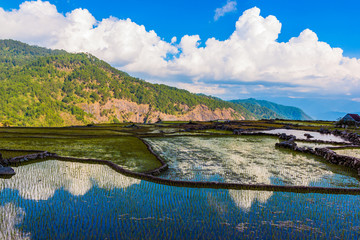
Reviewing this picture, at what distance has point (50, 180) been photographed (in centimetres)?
1570

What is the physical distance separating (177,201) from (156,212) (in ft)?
6.31

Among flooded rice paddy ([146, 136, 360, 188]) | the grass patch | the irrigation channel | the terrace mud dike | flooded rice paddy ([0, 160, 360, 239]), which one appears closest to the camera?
flooded rice paddy ([0, 160, 360, 239])

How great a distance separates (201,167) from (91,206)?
37.5ft

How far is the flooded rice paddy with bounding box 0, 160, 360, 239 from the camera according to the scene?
9617 mm

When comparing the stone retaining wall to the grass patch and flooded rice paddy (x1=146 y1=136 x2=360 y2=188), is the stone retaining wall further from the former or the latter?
the grass patch

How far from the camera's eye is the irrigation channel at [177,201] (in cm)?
980

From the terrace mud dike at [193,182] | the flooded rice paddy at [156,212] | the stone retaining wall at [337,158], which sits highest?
the stone retaining wall at [337,158]

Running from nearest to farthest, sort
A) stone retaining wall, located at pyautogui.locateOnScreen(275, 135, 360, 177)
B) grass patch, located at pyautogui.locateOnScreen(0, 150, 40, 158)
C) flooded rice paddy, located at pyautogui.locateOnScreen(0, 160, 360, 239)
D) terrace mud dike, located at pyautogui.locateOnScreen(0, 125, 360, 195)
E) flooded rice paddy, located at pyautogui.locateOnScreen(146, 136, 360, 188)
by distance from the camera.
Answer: flooded rice paddy, located at pyautogui.locateOnScreen(0, 160, 360, 239), terrace mud dike, located at pyautogui.locateOnScreen(0, 125, 360, 195), flooded rice paddy, located at pyautogui.locateOnScreen(146, 136, 360, 188), stone retaining wall, located at pyautogui.locateOnScreen(275, 135, 360, 177), grass patch, located at pyautogui.locateOnScreen(0, 150, 40, 158)

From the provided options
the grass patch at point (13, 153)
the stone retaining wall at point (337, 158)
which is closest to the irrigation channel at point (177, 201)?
the stone retaining wall at point (337, 158)

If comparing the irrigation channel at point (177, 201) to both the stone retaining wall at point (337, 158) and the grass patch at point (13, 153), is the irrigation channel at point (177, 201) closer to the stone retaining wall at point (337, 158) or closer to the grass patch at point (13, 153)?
the stone retaining wall at point (337, 158)

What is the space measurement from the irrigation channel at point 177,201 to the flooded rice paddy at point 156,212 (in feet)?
0.16

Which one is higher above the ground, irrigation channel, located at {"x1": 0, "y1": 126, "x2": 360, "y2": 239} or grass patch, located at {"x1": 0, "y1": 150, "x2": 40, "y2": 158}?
A: grass patch, located at {"x1": 0, "y1": 150, "x2": 40, "y2": 158}

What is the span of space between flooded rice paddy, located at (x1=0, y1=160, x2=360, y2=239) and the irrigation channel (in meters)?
0.05

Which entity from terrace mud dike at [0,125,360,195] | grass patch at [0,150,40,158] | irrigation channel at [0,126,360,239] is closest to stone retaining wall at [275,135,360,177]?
terrace mud dike at [0,125,360,195]
